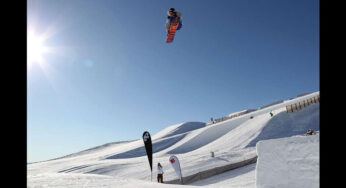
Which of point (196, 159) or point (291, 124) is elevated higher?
point (291, 124)

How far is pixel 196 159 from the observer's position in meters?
15.4

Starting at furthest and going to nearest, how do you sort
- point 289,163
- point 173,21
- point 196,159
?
point 196,159 < point 173,21 < point 289,163

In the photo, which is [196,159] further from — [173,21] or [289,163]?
[289,163]

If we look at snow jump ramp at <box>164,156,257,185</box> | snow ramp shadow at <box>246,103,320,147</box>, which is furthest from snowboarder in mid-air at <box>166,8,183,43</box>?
snow ramp shadow at <box>246,103,320,147</box>

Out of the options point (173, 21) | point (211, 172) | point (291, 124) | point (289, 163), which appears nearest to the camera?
point (289, 163)

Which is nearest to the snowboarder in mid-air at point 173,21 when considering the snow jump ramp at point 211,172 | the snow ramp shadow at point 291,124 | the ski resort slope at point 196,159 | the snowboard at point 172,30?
the snowboard at point 172,30

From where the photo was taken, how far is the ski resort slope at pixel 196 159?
7.54 meters

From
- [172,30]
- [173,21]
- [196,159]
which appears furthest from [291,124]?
[173,21]

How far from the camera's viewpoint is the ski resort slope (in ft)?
24.7

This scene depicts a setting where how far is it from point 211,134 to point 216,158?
49.1 ft

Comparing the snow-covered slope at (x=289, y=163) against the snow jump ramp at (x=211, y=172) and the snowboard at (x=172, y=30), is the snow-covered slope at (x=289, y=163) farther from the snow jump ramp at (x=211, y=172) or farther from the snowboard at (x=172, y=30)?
the snow jump ramp at (x=211, y=172)

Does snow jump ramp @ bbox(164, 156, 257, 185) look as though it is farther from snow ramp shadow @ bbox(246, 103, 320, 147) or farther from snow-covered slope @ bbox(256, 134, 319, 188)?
snow ramp shadow @ bbox(246, 103, 320, 147)
